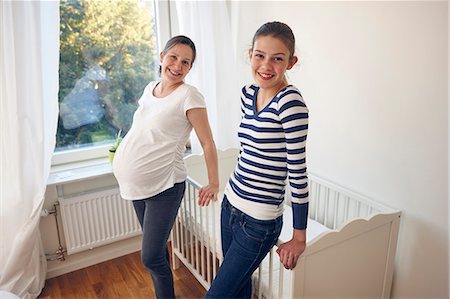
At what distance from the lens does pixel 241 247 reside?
1210 mm

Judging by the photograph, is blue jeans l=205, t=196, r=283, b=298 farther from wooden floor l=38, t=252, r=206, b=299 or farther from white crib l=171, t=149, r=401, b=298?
wooden floor l=38, t=252, r=206, b=299

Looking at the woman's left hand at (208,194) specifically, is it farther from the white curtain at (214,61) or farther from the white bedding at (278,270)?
the white curtain at (214,61)

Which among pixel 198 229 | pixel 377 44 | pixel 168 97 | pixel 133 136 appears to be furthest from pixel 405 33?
pixel 198 229

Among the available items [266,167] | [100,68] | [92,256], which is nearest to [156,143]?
[266,167]

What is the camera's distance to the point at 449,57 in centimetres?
135

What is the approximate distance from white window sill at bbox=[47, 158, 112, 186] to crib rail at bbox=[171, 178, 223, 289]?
0.60m

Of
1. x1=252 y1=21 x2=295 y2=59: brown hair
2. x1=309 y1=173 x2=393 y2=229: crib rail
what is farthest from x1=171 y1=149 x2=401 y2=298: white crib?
x1=252 y1=21 x2=295 y2=59: brown hair

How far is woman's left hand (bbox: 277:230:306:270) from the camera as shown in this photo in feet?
3.86

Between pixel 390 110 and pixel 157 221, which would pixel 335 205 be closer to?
pixel 390 110

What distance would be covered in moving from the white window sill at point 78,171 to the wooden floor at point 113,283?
0.63 meters

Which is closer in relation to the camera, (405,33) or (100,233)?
(405,33)

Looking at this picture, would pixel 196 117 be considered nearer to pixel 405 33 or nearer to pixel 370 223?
pixel 370 223

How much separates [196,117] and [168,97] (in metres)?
0.15

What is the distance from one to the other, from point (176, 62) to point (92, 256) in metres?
1.56
